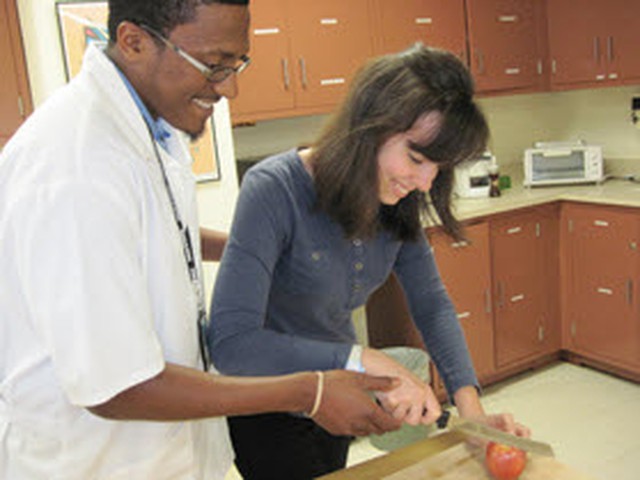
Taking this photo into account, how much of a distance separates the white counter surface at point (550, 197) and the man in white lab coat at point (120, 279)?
2194 mm

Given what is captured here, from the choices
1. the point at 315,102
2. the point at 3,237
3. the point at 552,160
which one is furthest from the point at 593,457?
the point at 3,237

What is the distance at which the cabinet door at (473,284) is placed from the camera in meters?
3.14

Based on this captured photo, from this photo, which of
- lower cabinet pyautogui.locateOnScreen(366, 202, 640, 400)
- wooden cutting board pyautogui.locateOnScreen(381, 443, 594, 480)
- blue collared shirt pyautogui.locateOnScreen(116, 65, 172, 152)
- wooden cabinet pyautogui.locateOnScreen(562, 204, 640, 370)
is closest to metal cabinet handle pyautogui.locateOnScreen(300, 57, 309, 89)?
lower cabinet pyautogui.locateOnScreen(366, 202, 640, 400)

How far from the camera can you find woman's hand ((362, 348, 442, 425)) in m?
1.13

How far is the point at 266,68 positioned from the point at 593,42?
5.92 ft

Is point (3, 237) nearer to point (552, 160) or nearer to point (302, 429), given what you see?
point (302, 429)

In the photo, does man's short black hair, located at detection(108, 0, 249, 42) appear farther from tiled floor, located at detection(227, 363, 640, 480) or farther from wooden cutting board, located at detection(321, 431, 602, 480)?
tiled floor, located at detection(227, 363, 640, 480)

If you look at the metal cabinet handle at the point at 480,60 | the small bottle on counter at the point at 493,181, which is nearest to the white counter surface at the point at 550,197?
the small bottle on counter at the point at 493,181

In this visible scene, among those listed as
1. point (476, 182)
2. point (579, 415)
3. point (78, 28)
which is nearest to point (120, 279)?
point (78, 28)

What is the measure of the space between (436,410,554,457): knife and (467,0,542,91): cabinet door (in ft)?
8.50

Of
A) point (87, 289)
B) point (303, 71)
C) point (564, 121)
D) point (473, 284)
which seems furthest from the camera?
point (564, 121)

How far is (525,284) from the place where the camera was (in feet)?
11.3

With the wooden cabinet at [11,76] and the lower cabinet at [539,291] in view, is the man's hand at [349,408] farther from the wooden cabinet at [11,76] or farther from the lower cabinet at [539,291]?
the lower cabinet at [539,291]

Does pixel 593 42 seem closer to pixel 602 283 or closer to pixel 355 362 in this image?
Result: pixel 602 283
